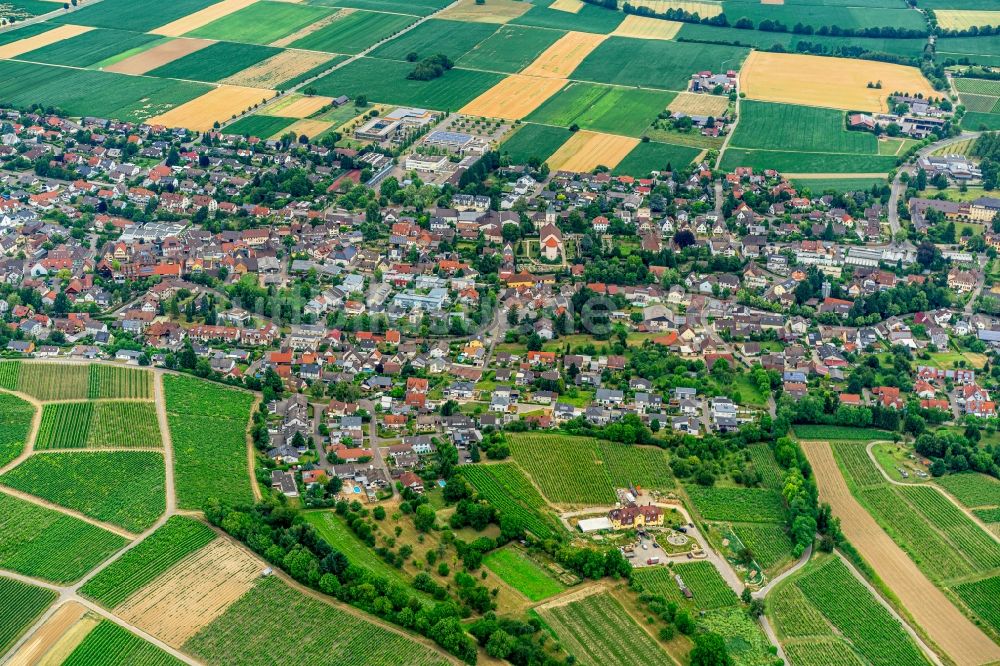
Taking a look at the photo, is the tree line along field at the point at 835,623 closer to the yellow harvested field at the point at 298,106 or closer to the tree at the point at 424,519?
the tree at the point at 424,519

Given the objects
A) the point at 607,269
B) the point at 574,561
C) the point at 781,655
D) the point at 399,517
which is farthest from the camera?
the point at 607,269

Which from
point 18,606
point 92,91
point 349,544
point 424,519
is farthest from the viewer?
point 92,91

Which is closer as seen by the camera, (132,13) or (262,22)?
(262,22)

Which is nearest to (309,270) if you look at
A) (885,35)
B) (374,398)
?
(374,398)

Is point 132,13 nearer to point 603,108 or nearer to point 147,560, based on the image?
point 603,108

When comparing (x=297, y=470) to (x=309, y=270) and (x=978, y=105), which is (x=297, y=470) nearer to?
(x=309, y=270)

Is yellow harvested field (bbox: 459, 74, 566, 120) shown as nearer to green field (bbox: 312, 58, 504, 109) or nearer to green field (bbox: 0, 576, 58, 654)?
green field (bbox: 312, 58, 504, 109)

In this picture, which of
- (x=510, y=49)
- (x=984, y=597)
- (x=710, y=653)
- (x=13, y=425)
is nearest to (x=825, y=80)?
(x=510, y=49)
